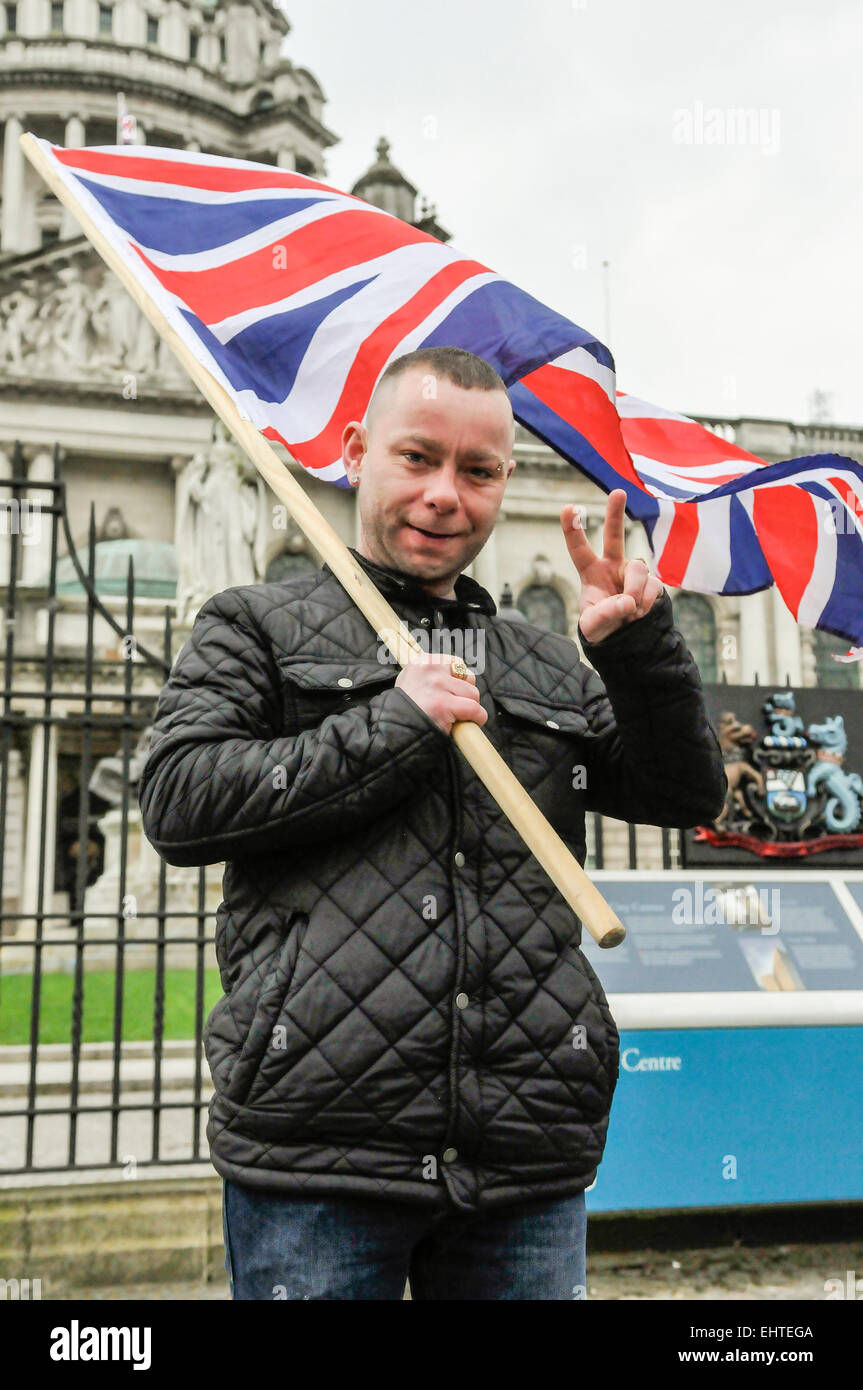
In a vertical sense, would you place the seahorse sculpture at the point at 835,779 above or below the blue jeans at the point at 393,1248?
above

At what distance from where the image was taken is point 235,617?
1722 millimetres

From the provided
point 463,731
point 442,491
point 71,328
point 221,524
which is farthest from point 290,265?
point 71,328

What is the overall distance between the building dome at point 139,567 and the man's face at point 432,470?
23502 millimetres

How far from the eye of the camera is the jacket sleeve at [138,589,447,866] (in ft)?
4.94

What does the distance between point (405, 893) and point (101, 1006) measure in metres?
9.67

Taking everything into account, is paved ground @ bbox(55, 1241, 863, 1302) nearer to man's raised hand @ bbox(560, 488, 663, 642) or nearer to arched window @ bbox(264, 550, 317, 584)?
man's raised hand @ bbox(560, 488, 663, 642)

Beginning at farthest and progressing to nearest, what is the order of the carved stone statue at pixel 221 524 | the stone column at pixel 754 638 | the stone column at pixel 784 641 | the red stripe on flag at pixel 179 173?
the stone column at pixel 754 638
the stone column at pixel 784 641
the carved stone statue at pixel 221 524
the red stripe on flag at pixel 179 173

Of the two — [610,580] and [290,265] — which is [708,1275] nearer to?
[610,580]

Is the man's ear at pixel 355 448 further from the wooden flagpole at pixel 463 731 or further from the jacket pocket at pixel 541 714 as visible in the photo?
the jacket pocket at pixel 541 714

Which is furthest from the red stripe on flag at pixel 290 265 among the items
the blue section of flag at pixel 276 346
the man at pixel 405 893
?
the man at pixel 405 893

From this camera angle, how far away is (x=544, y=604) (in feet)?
103

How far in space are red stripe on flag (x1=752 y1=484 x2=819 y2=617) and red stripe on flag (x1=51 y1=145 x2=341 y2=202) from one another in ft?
4.63

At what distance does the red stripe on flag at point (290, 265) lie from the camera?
2889 millimetres

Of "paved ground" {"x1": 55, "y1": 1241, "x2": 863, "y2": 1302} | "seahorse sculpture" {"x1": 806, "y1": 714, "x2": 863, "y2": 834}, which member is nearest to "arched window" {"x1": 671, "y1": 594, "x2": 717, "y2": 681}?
"seahorse sculpture" {"x1": 806, "y1": 714, "x2": 863, "y2": 834}
